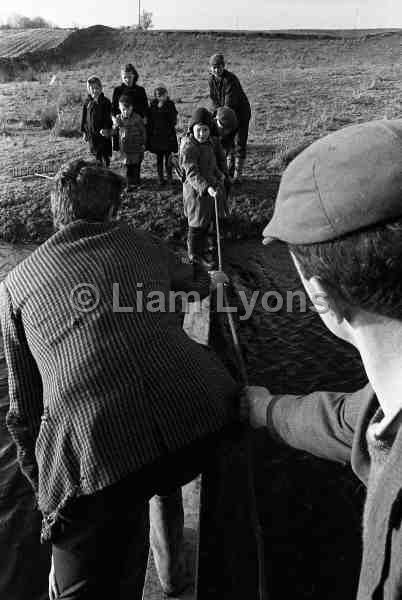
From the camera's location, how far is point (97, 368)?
1.77 meters

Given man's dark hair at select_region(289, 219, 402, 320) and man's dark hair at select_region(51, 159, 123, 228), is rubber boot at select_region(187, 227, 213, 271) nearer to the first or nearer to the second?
man's dark hair at select_region(51, 159, 123, 228)

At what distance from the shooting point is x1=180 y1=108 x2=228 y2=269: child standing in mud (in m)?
6.48

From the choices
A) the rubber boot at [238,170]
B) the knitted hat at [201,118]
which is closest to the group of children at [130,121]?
the rubber boot at [238,170]

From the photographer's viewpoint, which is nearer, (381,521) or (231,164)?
(381,521)

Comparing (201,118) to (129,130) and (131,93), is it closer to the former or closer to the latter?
(129,130)

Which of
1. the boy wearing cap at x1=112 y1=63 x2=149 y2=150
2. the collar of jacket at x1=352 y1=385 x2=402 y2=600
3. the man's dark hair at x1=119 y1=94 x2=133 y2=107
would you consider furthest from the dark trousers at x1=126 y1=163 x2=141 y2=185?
the collar of jacket at x1=352 y1=385 x2=402 y2=600

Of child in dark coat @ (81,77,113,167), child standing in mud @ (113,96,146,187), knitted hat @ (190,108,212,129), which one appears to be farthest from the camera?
child in dark coat @ (81,77,113,167)

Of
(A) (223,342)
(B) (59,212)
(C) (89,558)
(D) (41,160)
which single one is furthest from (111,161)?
(C) (89,558)

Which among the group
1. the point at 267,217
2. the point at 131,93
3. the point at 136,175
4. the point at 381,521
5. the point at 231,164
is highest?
the point at 131,93

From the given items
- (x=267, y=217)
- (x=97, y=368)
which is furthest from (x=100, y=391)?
(x=267, y=217)

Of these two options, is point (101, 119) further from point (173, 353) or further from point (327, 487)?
point (173, 353)

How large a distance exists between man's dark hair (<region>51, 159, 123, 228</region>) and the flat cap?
1133mm

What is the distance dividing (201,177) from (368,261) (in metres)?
5.69

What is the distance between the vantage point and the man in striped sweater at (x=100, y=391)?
5.79 feet
